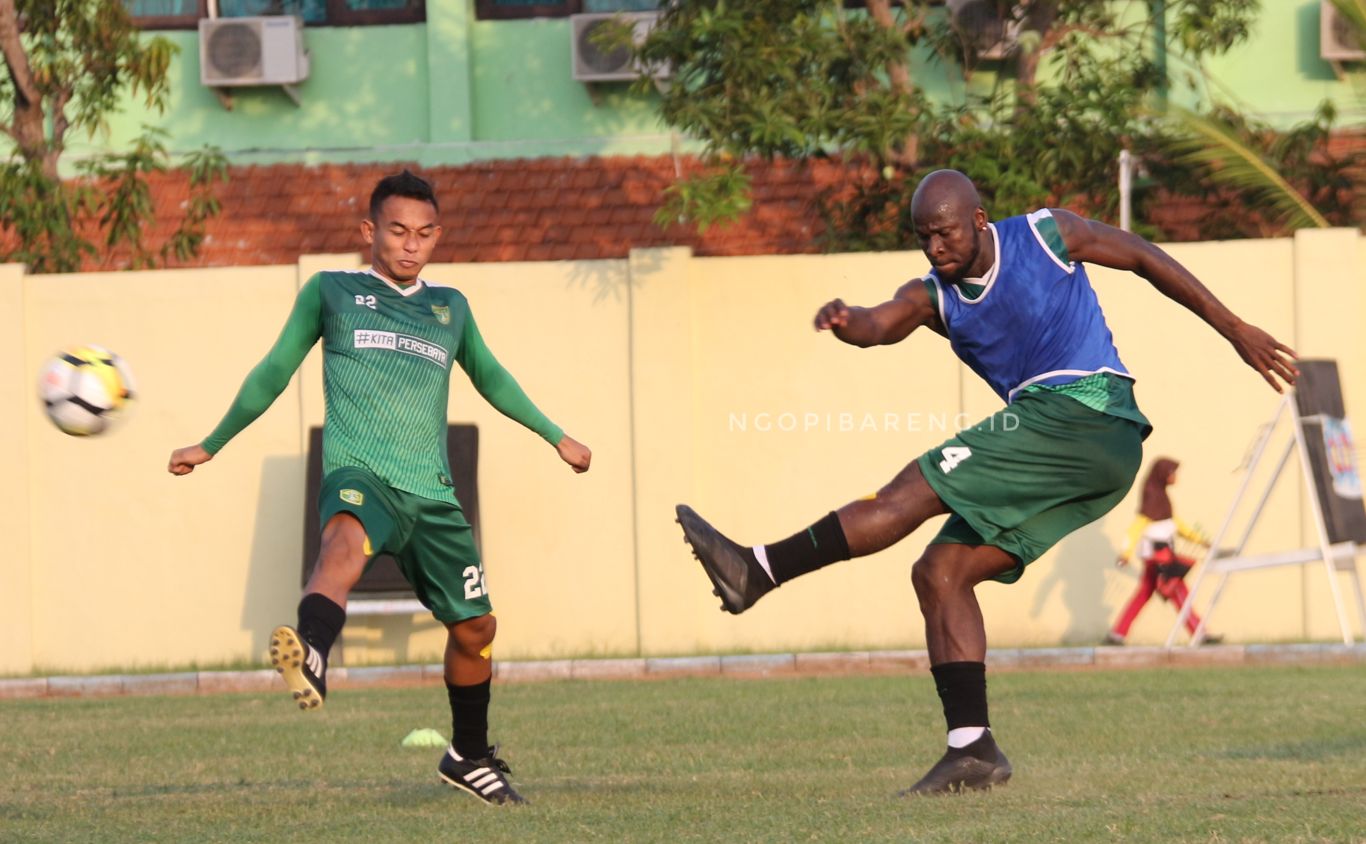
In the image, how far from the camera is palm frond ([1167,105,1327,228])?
600 inches

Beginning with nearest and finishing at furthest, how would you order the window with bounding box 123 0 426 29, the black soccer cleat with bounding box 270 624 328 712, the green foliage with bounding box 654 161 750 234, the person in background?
the black soccer cleat with bounding box 270 624 328 712, the person in background, the green foliage with bounding box 654 161 750 234, the window with bounding box 123 0 426 29

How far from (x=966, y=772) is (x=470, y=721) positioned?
1693 mm

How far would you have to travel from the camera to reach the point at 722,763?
8133 millimetres

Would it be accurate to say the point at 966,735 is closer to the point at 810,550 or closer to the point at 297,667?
the point at 810,550

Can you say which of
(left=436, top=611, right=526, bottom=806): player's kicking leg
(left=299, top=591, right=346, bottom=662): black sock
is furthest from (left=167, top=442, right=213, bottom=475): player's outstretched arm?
(left=436, top=611, right=526, bottom=806): player's kicking leg

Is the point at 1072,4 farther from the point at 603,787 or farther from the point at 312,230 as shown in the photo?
the point at 603,787

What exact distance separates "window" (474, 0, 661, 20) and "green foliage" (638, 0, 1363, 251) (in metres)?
2.43

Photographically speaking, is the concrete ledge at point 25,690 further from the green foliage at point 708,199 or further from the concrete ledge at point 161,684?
the green foliage at point 708,199

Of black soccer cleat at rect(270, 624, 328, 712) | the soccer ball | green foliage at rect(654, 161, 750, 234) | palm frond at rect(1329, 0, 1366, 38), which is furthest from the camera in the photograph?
palm frond at rect(1329, 0, 1366, 38)

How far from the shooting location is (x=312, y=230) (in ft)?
58.5

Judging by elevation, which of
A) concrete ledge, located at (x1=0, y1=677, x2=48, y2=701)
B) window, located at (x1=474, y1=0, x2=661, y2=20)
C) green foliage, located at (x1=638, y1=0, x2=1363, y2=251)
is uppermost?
window, located at (x1=474, y1=0, x2=661, y2=20)

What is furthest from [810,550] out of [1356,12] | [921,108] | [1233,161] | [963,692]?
[1233,161]

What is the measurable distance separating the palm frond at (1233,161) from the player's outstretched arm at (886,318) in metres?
9.21

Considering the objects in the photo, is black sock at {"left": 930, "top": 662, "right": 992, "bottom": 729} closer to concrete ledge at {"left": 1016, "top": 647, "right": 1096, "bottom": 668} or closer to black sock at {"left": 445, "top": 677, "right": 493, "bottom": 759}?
black sock at {"left": 445, "top": 677, "right": 493, "bottom": 759}
